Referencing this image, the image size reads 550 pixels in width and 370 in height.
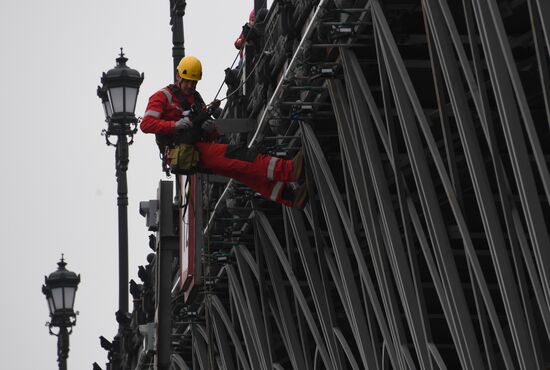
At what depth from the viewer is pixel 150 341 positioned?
26.4 meters

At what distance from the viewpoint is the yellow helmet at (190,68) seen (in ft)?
83.0

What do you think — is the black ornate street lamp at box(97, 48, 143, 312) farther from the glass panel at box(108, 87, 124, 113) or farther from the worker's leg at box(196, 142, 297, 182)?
the worker's leg at box(196, 142, 297, 182)

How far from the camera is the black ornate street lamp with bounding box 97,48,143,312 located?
33562 mm

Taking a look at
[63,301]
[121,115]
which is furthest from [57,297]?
[121,115]

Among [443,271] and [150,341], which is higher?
[150,341]

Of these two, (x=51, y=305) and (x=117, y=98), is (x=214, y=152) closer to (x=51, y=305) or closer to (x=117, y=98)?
(x=117, y=98)

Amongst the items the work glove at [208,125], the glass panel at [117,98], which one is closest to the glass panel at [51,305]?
the glass panel at [117,98]

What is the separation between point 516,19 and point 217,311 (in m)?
15.5

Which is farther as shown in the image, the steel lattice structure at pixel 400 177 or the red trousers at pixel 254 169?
→ the red trousers at pixel 254 169

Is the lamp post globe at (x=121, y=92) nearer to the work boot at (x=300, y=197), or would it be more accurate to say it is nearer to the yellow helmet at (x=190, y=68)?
the yellow helmet at (x=190, y=68)

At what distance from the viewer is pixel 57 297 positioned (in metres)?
38.7

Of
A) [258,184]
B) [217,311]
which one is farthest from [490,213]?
[217,311]

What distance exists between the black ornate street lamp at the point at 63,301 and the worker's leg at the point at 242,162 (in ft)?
45.1

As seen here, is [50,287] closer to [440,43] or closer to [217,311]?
[217,311]
